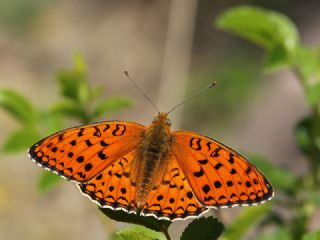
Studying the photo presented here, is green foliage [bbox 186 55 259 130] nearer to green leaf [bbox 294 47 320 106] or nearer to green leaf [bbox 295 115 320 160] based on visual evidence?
green leaf [bbox 295 115 320 160]

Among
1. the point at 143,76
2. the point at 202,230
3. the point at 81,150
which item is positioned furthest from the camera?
the point at 143,76

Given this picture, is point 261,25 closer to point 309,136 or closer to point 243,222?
point 309,136

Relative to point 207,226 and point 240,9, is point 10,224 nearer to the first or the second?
point 240,9

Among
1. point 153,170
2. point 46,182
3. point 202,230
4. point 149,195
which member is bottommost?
point 202,230

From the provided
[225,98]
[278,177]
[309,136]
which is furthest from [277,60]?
[225,98]

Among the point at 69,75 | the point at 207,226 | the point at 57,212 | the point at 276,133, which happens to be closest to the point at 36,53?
the point at 57,212

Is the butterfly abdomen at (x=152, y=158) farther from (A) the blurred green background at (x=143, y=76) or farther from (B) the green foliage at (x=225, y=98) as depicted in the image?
(B) the green foliage at (x=225, y=98)

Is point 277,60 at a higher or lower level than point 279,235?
higher
